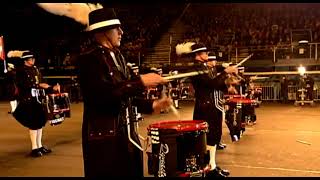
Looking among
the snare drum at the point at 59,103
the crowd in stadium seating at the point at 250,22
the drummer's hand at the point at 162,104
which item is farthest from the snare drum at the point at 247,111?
the crowd in stadium seating at the point at 250,22

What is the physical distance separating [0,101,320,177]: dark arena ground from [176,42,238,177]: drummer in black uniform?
587mm

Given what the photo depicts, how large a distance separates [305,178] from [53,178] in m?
3.91

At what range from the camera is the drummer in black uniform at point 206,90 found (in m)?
6.68

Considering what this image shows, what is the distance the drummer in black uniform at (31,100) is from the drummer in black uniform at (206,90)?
3479 millimetres

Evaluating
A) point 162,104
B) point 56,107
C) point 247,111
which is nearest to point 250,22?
point 247,111

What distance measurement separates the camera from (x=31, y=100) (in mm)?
9016

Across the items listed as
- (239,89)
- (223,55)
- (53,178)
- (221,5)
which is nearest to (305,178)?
(53,178)

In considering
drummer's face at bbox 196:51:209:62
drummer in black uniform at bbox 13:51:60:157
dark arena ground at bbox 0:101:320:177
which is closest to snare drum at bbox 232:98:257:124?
dark arena ground at bbox 0:101:320:177

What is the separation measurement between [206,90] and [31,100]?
3.86 meters

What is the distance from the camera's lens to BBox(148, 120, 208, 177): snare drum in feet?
17.3

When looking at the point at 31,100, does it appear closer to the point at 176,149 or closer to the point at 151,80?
the point at 176,149

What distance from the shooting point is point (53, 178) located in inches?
282

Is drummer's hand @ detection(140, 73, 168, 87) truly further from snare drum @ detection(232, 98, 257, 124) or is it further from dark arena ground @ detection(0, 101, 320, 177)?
snare drum @ detection(232, 98, 257, 124)

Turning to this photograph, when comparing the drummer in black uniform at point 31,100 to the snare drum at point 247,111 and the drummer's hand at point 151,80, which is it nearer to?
the snare drum at point 247,111
